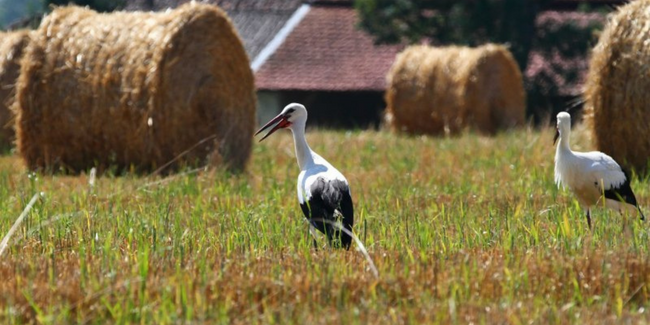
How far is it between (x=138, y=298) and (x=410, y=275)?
136cm

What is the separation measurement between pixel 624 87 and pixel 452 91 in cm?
1060

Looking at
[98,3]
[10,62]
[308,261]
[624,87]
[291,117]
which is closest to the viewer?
[308,261]

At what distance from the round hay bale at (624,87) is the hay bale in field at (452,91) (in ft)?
32.5

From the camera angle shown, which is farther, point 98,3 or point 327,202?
point 98,3

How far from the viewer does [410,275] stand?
6.27 meters

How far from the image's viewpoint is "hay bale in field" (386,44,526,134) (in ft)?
76.5

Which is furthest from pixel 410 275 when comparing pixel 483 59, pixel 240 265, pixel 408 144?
pixel 483 59

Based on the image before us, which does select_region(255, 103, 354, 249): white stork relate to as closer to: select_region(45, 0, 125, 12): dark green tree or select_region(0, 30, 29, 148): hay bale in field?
select_region(0, 30, 29, 148): hay bale in field

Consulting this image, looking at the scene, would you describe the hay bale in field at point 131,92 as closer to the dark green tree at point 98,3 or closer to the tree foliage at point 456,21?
the dark green tree at point 98,3

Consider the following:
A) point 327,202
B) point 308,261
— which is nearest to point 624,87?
point 327,202

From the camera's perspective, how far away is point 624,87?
1291cm

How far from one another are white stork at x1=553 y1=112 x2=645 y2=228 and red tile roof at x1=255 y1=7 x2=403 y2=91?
922 inches

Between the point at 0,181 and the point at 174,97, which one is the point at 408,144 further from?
the point at 0,181

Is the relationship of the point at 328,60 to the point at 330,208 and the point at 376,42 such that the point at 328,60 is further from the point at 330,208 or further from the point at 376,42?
the point at 330,208
